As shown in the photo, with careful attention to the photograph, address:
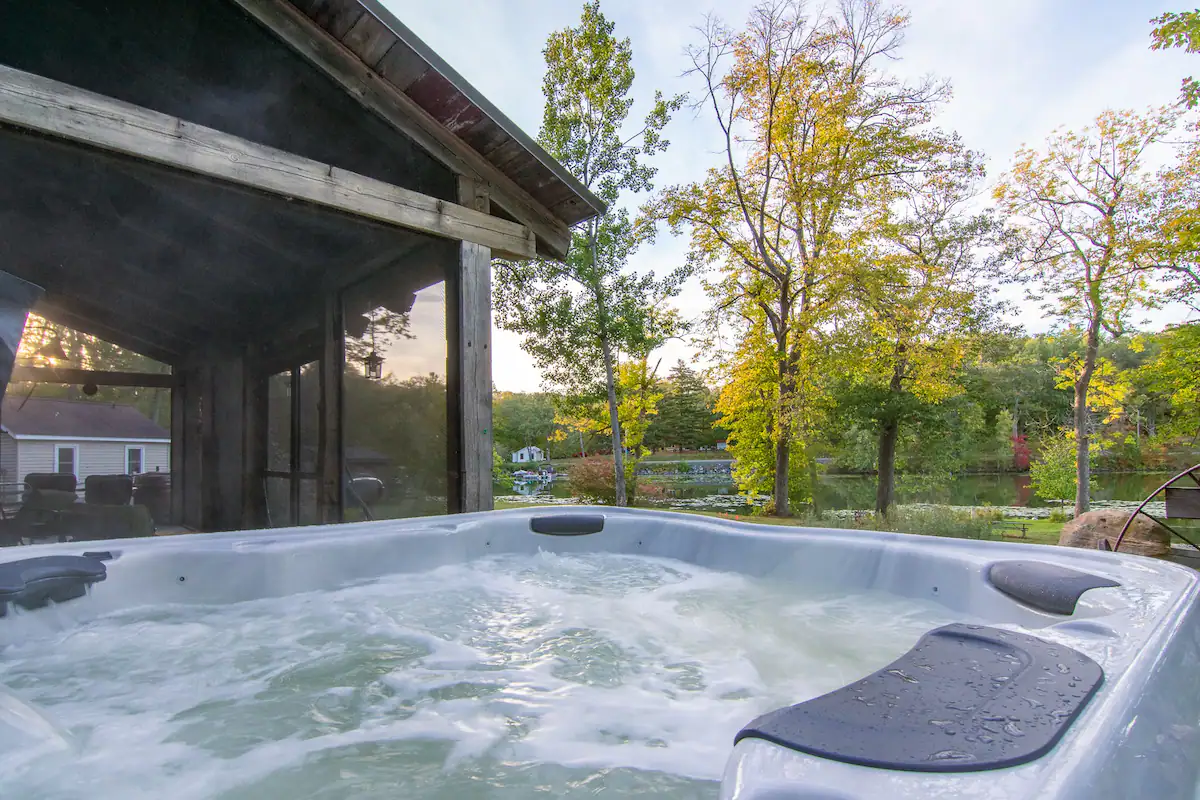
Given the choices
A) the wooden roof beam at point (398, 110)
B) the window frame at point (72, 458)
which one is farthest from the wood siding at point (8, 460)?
the wooden roof beam at point (398, 110)

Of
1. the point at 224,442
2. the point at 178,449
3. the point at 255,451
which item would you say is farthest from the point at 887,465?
the point at 178,449

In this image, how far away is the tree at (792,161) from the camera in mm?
7023

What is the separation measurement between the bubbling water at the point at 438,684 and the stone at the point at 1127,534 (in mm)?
4072

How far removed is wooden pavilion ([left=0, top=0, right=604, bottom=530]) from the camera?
8.00 feet

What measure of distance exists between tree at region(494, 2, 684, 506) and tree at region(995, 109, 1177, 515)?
4722 mm

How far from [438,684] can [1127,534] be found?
5.59m

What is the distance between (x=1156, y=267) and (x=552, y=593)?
27.2 feet

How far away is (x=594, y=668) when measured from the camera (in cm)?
145

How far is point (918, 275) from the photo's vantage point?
25.7ft

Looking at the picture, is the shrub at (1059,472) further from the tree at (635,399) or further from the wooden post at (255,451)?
the wooden post at (255,451)

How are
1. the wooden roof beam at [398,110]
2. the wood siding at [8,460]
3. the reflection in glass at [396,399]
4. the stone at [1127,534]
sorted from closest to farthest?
the wooden roof beam at [398,110] < the wood siding at [8,460] < the reflection in glass at [396,399] < the stone at [1127,534]

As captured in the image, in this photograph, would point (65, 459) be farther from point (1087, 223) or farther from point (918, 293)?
point (1087, 223)

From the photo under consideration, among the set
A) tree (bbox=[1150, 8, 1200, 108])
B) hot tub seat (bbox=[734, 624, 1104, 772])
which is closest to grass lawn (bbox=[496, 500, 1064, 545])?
tree (bbox=[1150, 8, 1200, 108])

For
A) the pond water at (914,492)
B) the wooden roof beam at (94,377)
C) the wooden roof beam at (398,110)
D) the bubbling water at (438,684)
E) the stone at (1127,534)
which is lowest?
the pond water at (914,492)
